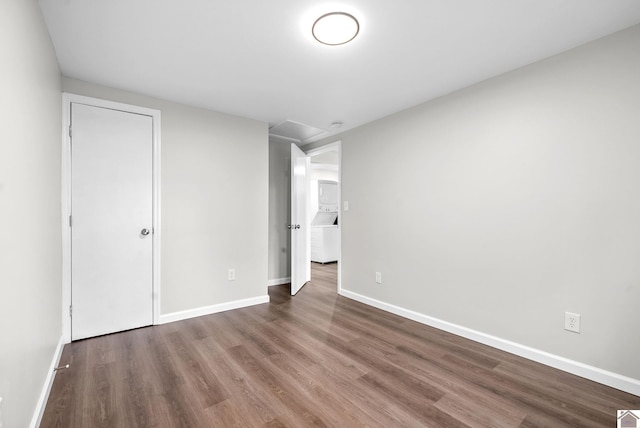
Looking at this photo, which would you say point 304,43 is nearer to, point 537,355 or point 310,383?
point 310,383

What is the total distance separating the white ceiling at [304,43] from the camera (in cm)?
158

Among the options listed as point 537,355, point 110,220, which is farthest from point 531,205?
point 110,220

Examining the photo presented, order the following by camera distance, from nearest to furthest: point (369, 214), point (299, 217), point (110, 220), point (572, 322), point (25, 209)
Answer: point (25, 209), point (572, 322), point (110, 220), point (369, 214), point (299, 217)

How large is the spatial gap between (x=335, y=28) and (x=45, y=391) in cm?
282

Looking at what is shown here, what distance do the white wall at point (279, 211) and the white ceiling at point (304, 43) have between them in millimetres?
1703

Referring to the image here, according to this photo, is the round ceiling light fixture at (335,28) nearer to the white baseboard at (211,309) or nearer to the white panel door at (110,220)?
the white panel door at (110,220)

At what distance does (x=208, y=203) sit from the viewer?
310 centimetres

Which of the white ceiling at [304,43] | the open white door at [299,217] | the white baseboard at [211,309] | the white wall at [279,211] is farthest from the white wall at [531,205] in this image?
the white wall at [279,211]

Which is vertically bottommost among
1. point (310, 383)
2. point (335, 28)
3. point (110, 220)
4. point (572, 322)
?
point (310, 383)

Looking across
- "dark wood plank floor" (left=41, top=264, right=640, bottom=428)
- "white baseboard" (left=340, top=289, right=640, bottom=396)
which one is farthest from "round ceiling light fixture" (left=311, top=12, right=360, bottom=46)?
"white baseboard" (left=340, top=289, right=640, bottom=396)

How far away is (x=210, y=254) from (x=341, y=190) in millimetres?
1890

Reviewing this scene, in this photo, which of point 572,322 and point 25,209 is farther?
point 572,322

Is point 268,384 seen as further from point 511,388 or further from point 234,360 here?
point 511,388

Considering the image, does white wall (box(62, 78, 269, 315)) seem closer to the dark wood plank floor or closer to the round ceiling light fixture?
the dark wood plank floor
